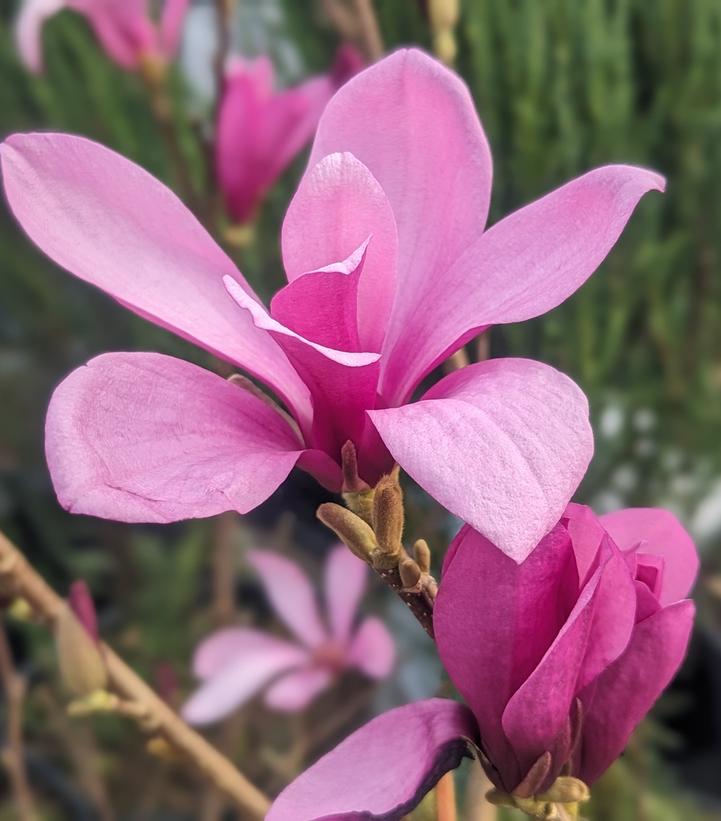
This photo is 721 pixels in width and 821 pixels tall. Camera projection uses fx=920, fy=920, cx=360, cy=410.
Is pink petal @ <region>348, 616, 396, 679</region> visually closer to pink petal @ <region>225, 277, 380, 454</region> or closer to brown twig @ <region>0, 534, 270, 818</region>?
brown twig @ <region>0, 534, 270, 818</region>

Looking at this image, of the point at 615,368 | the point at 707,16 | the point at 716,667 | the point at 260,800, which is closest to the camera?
the point at 260,800

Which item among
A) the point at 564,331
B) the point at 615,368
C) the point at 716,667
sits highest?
the point at 564,331

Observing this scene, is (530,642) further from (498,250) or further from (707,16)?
(707,16)

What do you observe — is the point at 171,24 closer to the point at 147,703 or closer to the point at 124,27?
the point at 124,27

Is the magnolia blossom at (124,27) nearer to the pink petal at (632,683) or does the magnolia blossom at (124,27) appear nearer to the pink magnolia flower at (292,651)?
the pink magnolia flower at (292,651)

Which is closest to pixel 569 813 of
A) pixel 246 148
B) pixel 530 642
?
pixel 530 642
